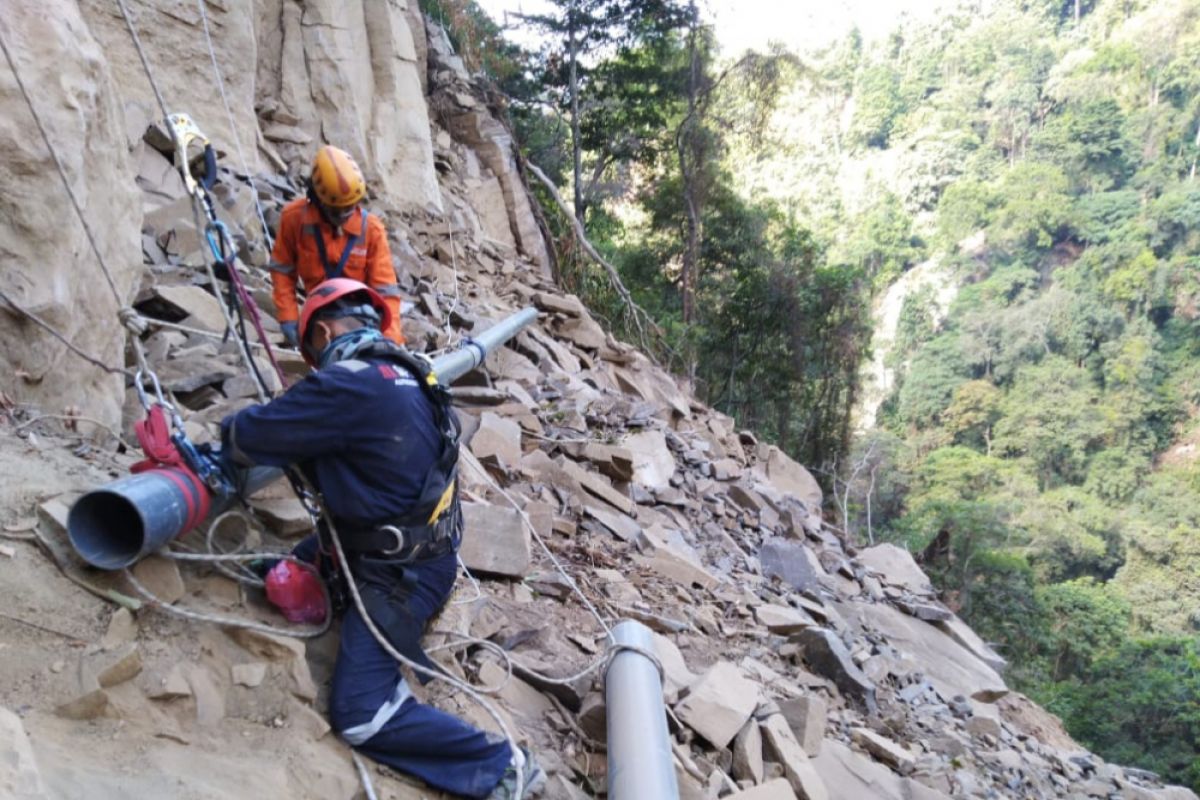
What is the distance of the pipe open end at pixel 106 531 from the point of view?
7.05 feet

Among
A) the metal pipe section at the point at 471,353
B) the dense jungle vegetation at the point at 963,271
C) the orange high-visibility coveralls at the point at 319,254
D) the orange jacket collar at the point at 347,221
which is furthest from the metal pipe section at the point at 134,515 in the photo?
the dense jungle vegetation at the point at 963,271

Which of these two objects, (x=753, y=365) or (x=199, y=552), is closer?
(x=199, y=552)

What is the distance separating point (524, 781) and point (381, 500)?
937 mm

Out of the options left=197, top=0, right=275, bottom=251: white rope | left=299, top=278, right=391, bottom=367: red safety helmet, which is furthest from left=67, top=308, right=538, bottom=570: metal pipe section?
left=197, top=0, right=275, bottom=251: white rope

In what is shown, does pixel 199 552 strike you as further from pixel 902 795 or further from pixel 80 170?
pixel 902 795

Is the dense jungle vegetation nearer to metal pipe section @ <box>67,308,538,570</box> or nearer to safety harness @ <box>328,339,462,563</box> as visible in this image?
safety harness @ <box>328,339,462,563</box>

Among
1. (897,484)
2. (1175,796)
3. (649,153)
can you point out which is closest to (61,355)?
(1175,796)

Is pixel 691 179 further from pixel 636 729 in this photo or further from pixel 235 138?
pixel 636 729

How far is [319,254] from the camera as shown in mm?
4234

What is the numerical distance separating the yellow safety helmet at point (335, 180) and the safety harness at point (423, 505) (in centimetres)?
185

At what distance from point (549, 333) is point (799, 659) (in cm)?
494

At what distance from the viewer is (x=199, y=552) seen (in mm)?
2492

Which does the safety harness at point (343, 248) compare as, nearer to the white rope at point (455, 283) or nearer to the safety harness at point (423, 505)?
the safety harness at point (423, 505)

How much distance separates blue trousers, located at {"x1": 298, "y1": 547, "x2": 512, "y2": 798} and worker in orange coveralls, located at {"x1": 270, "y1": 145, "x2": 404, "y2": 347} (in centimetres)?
194
